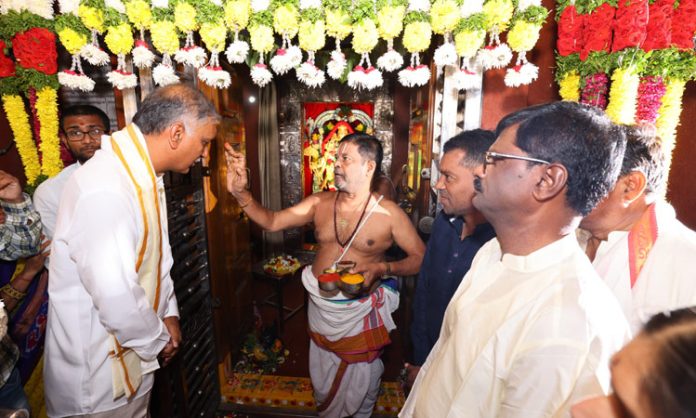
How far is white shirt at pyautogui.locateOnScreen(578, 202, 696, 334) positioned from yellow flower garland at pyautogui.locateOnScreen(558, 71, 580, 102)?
3.85 ft

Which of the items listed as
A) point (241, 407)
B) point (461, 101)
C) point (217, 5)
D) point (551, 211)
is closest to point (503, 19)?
point (461, 101)

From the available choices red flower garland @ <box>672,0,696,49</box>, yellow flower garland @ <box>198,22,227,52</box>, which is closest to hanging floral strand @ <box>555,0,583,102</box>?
red flower garland @ <box>672,0,696,49</box>

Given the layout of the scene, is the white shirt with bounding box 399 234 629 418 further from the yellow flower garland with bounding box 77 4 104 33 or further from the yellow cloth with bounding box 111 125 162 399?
the yellow flower garland with bounding box 77 4 104 33

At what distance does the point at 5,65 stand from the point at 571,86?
465cm

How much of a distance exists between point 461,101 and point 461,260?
1587 millimetres

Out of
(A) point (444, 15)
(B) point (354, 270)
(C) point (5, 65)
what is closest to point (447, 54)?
(A) point (444, 15)

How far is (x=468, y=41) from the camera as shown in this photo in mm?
2465

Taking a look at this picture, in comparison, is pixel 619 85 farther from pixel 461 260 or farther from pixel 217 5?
pixel 217 5

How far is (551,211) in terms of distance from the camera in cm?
127

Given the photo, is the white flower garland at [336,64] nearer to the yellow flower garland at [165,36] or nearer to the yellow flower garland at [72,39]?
the yellow flower garland at [165,36]

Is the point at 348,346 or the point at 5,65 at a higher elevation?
the point at 5,65

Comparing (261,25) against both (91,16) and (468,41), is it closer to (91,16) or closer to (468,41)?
(91,16)

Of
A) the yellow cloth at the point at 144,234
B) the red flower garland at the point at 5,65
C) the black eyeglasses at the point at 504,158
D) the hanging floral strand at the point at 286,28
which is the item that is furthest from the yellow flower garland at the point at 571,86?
the red flower garland at the point at 5,65

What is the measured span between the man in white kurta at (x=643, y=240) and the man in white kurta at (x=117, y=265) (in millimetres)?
2527
